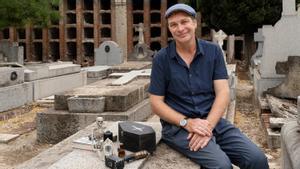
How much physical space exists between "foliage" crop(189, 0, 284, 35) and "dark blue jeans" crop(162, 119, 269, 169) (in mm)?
9708

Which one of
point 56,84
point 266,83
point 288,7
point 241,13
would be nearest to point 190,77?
point 266,83

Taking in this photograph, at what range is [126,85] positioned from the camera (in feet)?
22.5

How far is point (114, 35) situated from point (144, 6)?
58.2 inches

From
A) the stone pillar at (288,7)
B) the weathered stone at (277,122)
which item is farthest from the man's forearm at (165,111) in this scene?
the stone pillar at (288,7)

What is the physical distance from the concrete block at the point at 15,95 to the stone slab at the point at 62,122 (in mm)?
2181

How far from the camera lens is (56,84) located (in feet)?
31.4

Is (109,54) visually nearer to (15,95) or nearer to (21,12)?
(21,12)

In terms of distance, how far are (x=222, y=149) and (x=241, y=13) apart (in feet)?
32.5

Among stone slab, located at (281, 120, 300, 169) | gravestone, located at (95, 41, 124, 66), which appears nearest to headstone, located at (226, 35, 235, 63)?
gravestone, located at (95, 41, 124, 66)

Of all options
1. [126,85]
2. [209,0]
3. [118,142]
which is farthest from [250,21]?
[118,142]

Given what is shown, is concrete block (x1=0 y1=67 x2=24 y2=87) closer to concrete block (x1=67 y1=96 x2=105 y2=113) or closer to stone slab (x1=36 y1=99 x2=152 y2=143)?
stone slab (x1=36 y1=99 x2=152 y2=143)

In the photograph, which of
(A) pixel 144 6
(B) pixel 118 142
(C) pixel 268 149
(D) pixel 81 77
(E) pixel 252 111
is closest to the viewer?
(B) pixel 118 142

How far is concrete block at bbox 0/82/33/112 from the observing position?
25.1 ft

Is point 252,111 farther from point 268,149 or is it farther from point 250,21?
point 250,21
